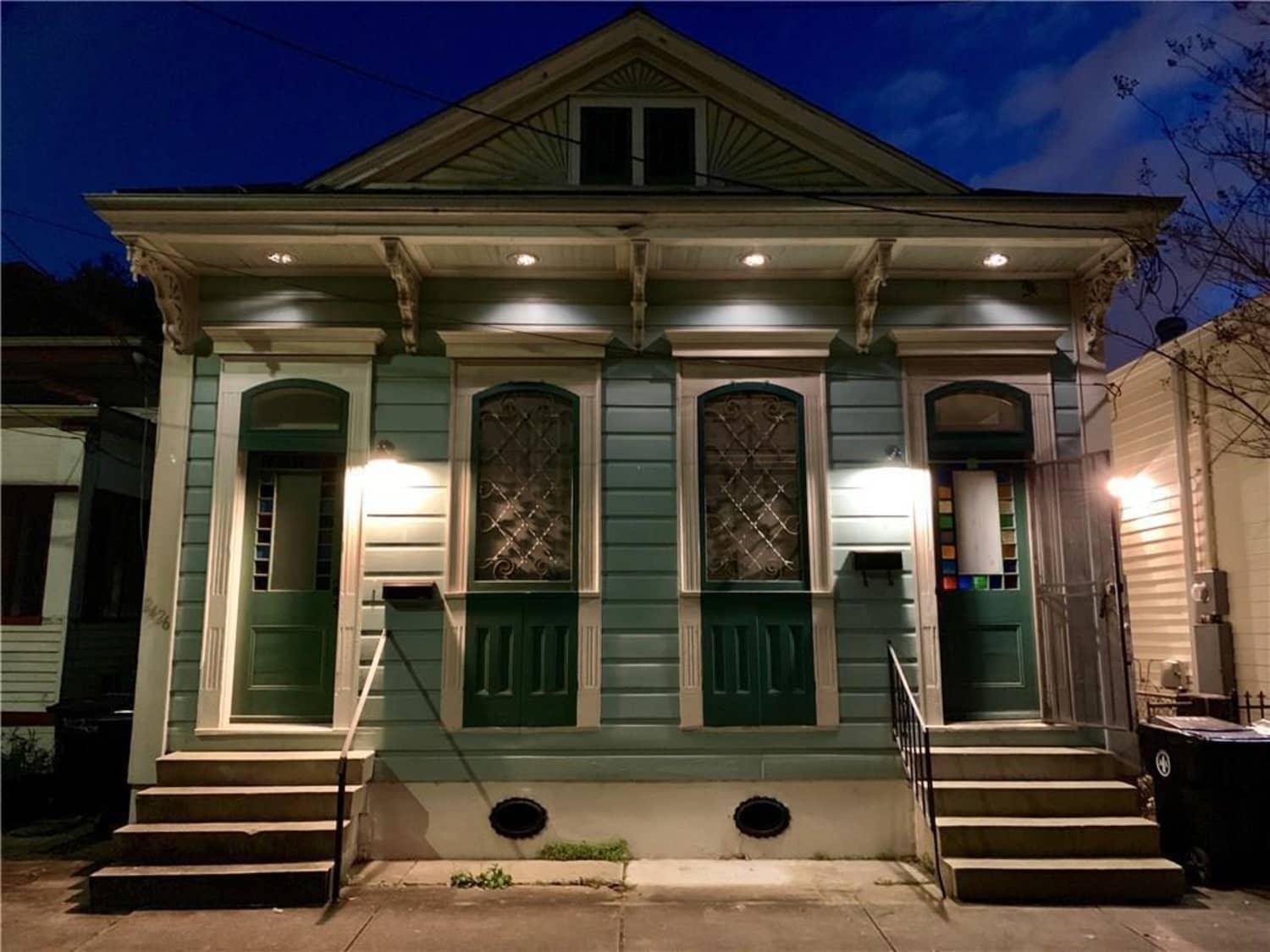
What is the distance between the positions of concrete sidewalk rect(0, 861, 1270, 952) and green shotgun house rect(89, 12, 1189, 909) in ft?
1.76

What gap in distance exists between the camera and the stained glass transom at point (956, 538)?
→ 6164 mm

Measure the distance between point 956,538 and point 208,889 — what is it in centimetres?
530

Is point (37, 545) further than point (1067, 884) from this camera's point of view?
Yes

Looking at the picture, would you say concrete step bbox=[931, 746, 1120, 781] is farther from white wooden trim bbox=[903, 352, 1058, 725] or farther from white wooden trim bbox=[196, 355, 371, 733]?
white wooden trim bbox=[196, 355, 371, 733]

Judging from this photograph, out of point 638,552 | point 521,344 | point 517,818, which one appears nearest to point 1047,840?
point 638,552

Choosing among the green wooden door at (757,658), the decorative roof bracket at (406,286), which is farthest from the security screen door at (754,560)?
the decorative roof bracket at (406,286)

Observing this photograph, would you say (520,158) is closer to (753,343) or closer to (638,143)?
(638,143)

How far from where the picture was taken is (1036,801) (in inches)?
209

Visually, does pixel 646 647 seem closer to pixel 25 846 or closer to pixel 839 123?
pixel 839 123

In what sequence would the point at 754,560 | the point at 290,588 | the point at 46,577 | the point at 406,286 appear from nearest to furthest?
the point at 406,286, the point at 754,560, the point at 290,588, the point at 46,577

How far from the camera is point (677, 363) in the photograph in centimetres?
618

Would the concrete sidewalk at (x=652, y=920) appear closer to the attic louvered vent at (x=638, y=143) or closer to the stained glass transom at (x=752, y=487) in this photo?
the stained glass transom at (x=752, y=487)

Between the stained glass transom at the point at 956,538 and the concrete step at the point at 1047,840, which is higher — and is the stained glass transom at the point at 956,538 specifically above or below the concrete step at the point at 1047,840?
above

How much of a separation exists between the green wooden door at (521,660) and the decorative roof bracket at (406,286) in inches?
74.9
